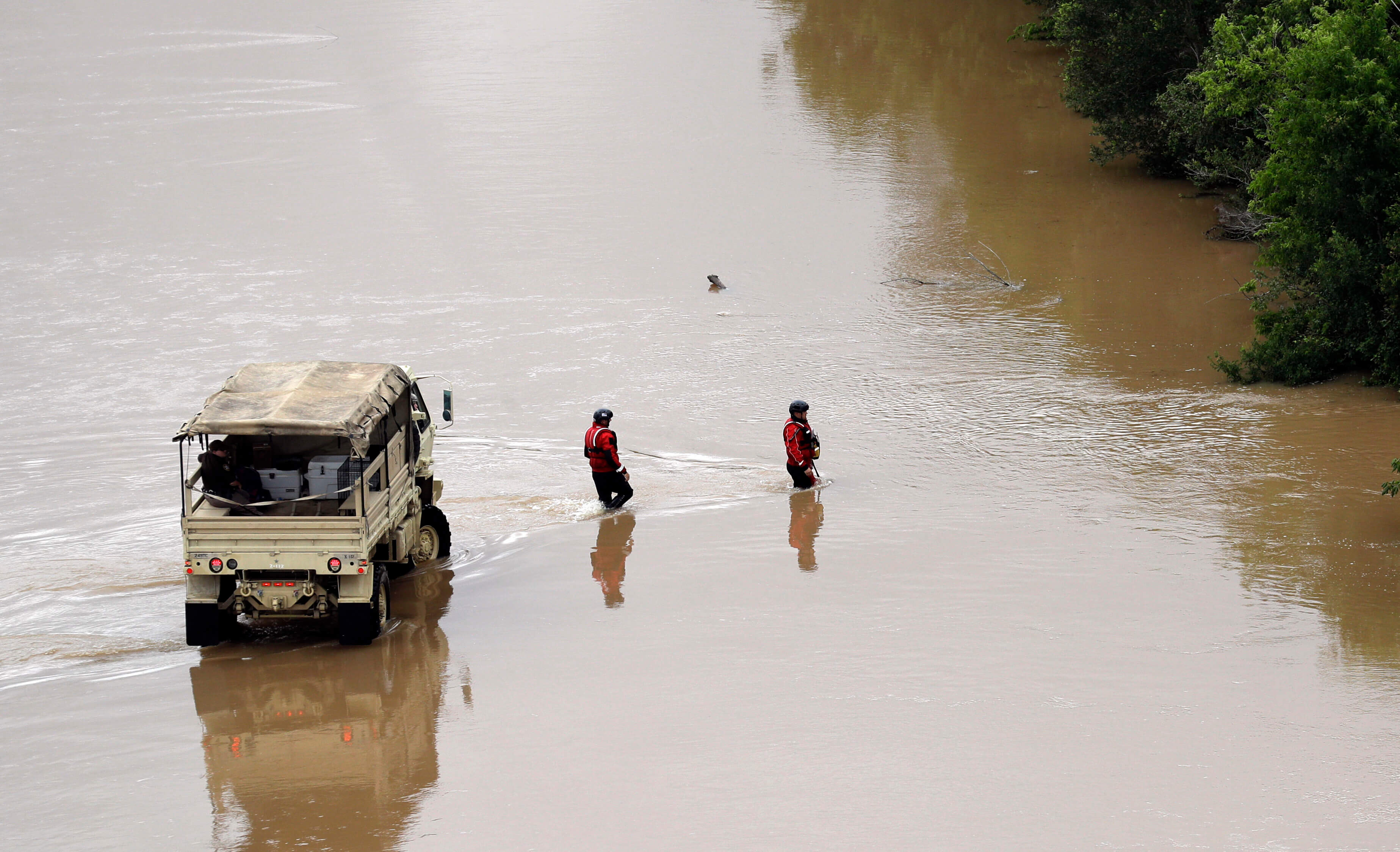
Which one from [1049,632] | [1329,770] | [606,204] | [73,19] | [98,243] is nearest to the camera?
[1329,770]

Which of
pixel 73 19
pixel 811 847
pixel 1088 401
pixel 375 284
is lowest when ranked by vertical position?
pixel 811 847

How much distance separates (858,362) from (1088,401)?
13.3 ft

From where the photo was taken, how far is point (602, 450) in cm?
1631

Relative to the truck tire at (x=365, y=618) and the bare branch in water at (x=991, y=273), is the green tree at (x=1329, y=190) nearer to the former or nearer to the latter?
the bare branch in water at (x=991, y=273)

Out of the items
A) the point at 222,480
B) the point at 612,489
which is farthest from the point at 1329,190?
the point at 222,480

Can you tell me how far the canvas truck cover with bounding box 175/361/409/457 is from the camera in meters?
12.3

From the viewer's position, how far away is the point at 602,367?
2320 cm

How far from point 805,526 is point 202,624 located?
664 centimetres

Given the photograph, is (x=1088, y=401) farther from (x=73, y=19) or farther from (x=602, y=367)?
(x=73, y=19)

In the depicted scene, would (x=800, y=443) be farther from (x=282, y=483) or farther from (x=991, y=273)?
(x=991, y=273)

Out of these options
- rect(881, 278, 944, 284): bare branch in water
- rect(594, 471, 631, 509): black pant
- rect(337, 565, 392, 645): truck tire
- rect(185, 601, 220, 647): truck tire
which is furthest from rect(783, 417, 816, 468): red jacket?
rect(881, 278, 944, 284): bare branch in water

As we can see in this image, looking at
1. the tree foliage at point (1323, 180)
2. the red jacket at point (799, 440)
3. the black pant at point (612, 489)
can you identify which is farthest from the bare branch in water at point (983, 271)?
the black pant at point (612, 489)

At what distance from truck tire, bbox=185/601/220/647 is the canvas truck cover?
4.97 ft

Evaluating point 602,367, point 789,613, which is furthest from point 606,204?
point 789,613
